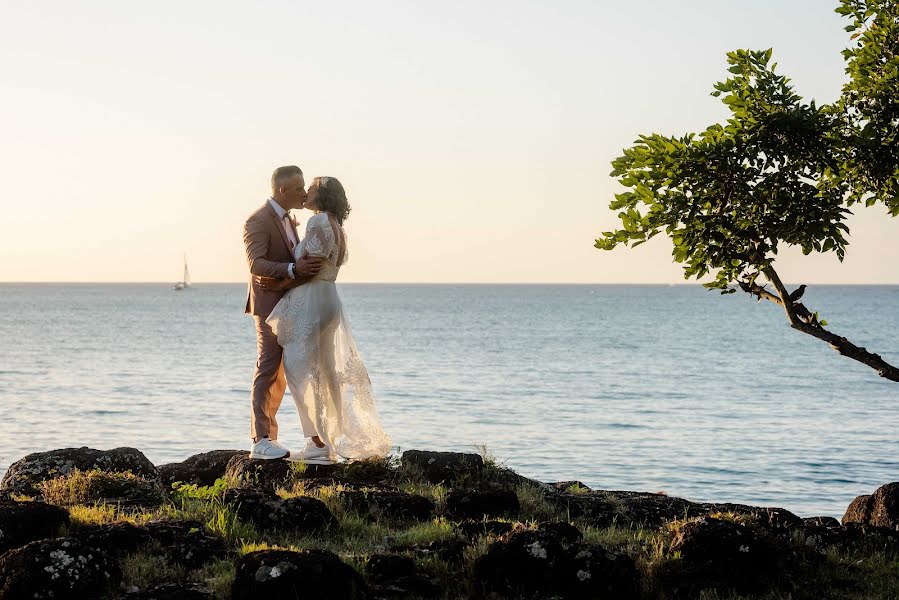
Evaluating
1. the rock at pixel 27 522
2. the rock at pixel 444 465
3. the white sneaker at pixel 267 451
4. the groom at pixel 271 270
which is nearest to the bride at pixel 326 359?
the groom at pixel 271 270

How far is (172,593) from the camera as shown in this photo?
20.7 ft

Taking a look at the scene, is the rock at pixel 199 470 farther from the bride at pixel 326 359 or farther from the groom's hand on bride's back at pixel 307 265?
the groom's hand on bride's back at pixel 307 265

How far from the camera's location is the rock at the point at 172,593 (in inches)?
247

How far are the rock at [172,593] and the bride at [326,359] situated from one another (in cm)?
446

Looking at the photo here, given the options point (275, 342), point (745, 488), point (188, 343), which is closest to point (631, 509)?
point (275, 342)

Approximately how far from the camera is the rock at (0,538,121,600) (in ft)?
20.3

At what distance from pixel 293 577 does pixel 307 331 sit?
190 inches

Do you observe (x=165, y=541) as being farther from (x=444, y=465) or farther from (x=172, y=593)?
(x=444, y=465)

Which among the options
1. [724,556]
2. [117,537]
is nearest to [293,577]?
[117,537]

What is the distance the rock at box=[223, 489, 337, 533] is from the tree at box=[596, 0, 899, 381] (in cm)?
298

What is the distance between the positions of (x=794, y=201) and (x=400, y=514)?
13.1 ft

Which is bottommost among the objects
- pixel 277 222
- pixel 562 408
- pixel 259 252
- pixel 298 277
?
pixel 562 408

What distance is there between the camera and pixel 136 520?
8.22 meters

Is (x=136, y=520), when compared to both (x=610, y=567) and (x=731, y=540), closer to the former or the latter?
(x=610, y=567)
